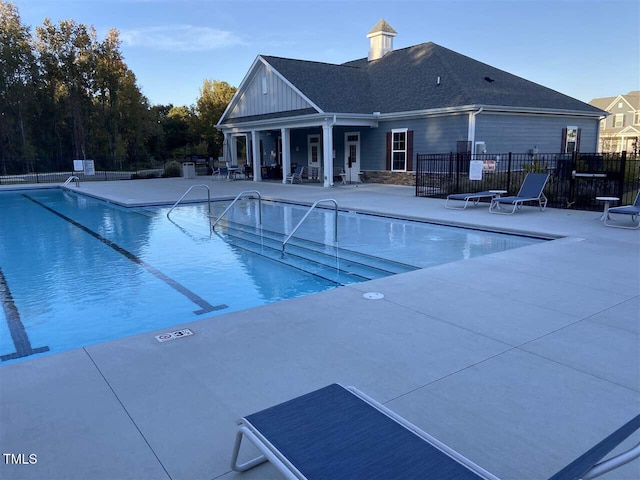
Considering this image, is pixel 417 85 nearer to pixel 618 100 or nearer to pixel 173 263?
pixel 173 263

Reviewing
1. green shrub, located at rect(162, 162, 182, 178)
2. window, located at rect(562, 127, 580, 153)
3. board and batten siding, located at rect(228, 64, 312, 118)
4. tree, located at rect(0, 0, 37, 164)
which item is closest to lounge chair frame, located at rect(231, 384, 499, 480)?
board and batten siding, located at rect(228, 64, 312, 118)

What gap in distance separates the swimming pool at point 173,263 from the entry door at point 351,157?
8.96m

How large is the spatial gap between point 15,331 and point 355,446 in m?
4.86

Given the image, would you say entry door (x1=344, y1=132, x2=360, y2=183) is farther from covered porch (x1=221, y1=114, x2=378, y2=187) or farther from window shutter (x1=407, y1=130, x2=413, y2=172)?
window shutter (x1=407, y1=130, x2=413, y2=172)

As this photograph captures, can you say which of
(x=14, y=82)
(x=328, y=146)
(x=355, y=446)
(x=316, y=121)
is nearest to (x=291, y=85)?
(x=316, y=121)

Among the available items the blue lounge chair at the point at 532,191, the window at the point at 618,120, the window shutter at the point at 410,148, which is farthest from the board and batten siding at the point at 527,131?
the window at the point at 618,120

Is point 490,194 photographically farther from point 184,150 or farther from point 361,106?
point 184,150

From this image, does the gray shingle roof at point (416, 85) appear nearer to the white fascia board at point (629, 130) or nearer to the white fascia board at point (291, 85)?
the white fascia board at point (291, 85)

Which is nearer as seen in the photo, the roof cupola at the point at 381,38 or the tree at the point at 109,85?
the roof cupola at the point at 381,38

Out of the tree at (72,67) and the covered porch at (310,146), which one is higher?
the tree at (72,67)

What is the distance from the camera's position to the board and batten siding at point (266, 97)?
21172mm

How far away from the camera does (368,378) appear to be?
318cm

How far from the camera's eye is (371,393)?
117 inches

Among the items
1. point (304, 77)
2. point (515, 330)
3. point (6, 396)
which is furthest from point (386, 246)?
point (304, 77)
